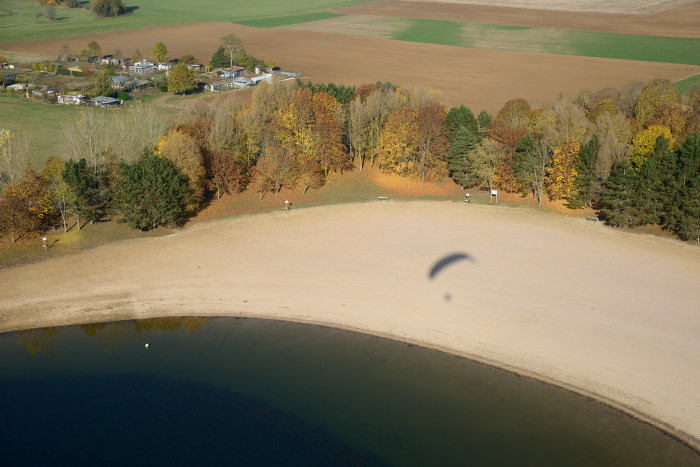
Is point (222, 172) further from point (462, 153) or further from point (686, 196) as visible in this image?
point (686, 196)

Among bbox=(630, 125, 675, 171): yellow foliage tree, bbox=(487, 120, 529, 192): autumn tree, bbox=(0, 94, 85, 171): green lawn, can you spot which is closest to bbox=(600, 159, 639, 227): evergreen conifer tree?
bbox=(630, 125, 675, 171): yellow foliage tree

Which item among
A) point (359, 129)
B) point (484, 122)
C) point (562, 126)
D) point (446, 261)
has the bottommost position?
point (446, 261)

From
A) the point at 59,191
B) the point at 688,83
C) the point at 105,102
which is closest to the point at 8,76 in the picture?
the point at 105,102

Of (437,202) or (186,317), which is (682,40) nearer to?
(437,202)

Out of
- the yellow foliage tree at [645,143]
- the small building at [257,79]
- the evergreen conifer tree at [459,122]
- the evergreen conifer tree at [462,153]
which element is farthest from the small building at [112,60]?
the yellow foliage tree at [645,143]

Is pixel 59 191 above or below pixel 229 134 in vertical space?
below

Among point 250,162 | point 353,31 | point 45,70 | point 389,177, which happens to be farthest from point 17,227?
point 353,31

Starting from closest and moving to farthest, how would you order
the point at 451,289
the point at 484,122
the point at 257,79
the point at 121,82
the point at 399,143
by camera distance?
the point at 451,289
the point at 399,143
the point at 484,122
the point at 121,82
the point at 257,79
